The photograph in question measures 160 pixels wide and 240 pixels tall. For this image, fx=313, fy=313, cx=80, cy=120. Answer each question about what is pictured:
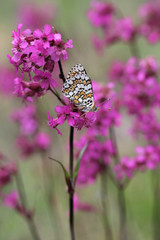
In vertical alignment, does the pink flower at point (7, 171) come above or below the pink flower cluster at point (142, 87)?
below

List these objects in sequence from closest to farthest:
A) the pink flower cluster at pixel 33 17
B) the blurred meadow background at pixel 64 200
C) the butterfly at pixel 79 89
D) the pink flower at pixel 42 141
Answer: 1. the butterfly at pixel 79 89
2. the pink flower at pixel 42 141
3. the blurred meadow background at pixel 64 200
4. the pink flower cluster at pixel 33 17

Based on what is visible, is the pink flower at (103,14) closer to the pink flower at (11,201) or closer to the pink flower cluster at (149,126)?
the pink flower cluster at (149,126)

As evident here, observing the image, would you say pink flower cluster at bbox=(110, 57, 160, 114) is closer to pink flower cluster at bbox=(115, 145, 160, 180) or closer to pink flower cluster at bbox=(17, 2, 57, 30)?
pink flower cluster at bbox=(115, 145, 160, 180)

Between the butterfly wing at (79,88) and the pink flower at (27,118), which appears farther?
the pink flower at (27,118)

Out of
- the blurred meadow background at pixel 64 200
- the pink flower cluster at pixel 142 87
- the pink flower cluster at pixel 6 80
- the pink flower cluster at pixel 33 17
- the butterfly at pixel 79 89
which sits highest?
the pink flower cluster at pixel 33 17

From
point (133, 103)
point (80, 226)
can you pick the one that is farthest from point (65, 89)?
point (80, 226)

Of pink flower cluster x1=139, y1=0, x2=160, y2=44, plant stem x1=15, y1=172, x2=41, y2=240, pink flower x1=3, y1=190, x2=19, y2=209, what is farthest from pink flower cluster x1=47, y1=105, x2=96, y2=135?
pink flower cluster x1=139, y1=0, x2=160, y2=44

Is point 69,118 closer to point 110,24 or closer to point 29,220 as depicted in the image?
point 29,220

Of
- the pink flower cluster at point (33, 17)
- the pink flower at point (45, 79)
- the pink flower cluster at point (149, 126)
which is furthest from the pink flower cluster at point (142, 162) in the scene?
the pink flower cluster at point (33, 17)
